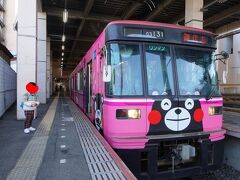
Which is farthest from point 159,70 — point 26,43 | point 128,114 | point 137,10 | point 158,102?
point 137,10

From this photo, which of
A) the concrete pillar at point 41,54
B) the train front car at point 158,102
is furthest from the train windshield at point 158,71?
the concrete pillar at point 41,54

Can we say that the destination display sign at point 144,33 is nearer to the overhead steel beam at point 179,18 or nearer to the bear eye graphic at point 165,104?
the bear eye graphic at point 165,104

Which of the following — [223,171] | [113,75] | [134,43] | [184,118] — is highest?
[134,43]

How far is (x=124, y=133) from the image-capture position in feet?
13.6

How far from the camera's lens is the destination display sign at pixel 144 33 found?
4.33 m

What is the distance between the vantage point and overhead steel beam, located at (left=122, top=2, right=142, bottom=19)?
14908 millimetres

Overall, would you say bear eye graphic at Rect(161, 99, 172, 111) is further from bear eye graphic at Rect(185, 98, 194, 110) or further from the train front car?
bear eye graphic at Rect(185, 98, 194, 110)

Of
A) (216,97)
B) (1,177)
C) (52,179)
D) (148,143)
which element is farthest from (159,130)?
(1,177)

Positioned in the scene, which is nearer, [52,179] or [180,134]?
[52,179]

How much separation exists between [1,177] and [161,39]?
11.3ft


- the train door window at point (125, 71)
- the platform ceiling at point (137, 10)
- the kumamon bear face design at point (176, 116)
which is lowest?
the kumamon bear face design at point (176, 116)

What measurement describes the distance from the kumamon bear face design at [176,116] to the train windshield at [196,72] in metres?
0.33

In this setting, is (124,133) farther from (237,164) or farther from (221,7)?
(221,7)

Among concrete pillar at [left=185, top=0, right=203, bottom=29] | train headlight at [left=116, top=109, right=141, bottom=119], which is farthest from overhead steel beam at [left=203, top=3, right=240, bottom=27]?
train headlight at [left=116, top=109, right=141, bottom=119]
